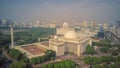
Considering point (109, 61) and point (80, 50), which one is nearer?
point (109, 61)

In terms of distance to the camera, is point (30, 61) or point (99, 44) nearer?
point (30, 61)

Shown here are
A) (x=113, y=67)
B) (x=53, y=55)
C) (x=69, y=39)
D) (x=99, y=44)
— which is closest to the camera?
(x=113, y=67)

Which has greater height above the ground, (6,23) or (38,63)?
(6,23)

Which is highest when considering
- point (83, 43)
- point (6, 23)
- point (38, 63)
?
point (6, 23)

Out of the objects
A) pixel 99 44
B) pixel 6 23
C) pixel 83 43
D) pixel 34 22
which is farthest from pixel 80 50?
pixel 34 22

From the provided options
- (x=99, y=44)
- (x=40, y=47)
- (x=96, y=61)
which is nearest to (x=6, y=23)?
(x=40, y=47)

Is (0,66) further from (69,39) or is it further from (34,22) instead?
(34,22)

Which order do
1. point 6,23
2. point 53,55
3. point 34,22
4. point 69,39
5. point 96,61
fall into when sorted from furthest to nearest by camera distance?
point 34,22 < point 6,23 < point 69,39 < point 53,55 < point 96,61

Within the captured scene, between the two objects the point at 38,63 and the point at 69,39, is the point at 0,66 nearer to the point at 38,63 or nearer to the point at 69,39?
the point at 38,63

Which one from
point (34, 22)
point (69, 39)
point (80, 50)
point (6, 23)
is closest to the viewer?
point (80, 50)
